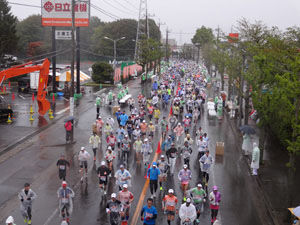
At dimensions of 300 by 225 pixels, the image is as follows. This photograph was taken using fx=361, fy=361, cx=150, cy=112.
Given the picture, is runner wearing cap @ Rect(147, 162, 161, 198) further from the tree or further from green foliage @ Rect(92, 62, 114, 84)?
the tree

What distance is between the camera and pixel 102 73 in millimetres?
49750

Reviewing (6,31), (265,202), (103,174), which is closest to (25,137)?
(103,174)

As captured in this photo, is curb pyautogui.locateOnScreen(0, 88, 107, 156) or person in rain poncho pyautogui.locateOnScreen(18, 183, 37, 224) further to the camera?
curb pyautogui.locateOnScreen(0, 88, 107, 156)

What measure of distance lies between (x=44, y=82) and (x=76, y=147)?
328 inches

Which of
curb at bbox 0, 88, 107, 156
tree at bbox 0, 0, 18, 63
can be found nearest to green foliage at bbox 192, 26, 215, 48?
tree at bbox 0, 0, 18, 63

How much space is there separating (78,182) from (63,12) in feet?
84.6

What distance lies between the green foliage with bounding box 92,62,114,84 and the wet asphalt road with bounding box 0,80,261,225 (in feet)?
92.9

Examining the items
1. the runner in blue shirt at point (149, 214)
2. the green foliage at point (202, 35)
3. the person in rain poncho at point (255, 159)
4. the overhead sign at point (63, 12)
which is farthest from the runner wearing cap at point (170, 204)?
the green foliage at point (202, 35)

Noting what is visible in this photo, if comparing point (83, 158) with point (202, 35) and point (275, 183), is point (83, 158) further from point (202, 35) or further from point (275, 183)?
point (202, 35)

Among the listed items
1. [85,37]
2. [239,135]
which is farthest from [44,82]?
[85,37]

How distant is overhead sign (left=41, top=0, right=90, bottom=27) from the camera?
35.5 metres

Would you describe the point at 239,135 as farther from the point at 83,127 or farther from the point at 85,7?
the point at 85,7

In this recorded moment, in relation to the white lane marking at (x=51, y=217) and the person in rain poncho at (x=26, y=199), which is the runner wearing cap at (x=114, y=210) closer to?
the white lane marking at (x=51, y=217)

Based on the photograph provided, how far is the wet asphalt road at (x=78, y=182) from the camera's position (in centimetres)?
1138
